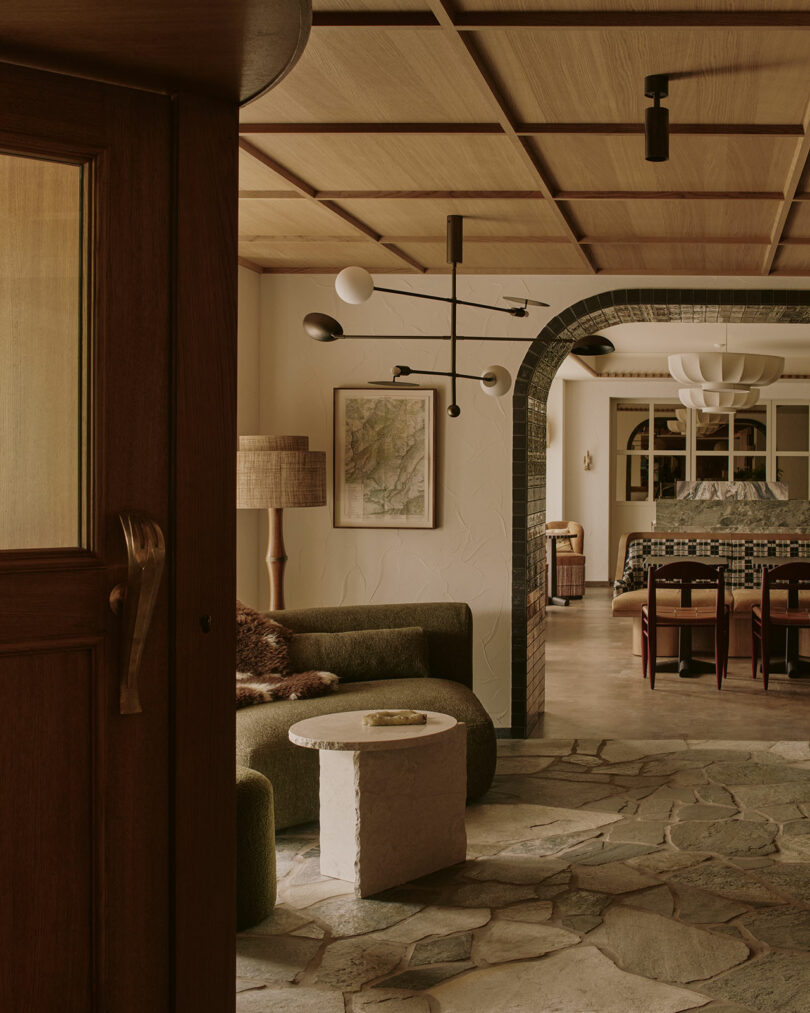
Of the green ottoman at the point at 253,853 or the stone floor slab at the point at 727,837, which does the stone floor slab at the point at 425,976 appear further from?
the stone floor slab at the point at 727,837

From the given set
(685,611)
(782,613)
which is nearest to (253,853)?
(685,611)

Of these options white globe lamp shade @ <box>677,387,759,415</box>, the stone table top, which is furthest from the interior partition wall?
white globe lamp shade @ <box>677,387,759,415</box>

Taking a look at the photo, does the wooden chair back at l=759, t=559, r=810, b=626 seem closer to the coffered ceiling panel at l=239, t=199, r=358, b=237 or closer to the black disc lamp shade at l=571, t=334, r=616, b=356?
the black disc lamp shade at l=571, t=334, r=616, b=356

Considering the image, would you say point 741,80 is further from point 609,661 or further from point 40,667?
point 609,661

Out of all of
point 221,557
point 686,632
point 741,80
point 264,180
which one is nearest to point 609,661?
point 686,632

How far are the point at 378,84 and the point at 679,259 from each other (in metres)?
3.20

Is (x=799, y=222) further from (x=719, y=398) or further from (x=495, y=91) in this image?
(x=719, y=398)

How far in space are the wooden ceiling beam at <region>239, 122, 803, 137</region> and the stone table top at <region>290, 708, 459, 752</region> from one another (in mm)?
2127

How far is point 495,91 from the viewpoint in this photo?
3.26 metres

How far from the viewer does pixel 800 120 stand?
3.53 metres

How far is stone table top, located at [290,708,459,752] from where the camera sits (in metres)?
3.75

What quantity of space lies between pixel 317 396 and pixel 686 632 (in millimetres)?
3596

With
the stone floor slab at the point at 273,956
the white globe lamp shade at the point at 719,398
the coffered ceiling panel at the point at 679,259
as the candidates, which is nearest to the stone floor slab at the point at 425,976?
the stone floor slab at the point at 273,956

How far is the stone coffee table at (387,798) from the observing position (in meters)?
3.81
